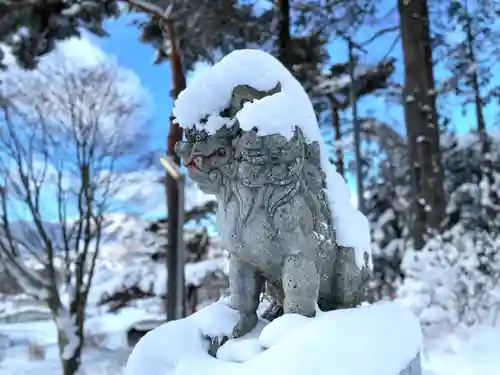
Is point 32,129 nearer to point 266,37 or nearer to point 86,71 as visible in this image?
point 86,71

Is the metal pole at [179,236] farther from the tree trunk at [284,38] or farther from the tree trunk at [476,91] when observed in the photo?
the tree trunk at [476,91]

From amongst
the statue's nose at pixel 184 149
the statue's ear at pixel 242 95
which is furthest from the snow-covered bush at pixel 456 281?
the statue's nose at pixel 184 149

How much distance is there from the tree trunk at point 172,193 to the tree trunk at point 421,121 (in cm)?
336

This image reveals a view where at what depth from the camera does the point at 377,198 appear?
33.4ft

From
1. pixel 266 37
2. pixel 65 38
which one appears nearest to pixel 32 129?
pixel 65 38

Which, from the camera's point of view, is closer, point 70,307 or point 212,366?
point 212,366

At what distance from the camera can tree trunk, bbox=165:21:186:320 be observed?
7606 millimetres

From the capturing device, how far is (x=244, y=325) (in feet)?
6.20

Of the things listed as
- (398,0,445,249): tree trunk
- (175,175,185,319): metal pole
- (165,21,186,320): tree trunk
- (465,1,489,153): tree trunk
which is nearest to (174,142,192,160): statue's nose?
(175,175,185,319): metal pole

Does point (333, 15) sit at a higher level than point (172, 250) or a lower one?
higher

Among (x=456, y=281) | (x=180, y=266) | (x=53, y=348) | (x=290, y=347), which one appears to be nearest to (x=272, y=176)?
(x=290, y=347)

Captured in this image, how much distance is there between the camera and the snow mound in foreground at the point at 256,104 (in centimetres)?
172

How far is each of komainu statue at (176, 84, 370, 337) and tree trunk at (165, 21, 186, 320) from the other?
5.64m

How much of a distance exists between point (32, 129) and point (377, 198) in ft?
21.6
